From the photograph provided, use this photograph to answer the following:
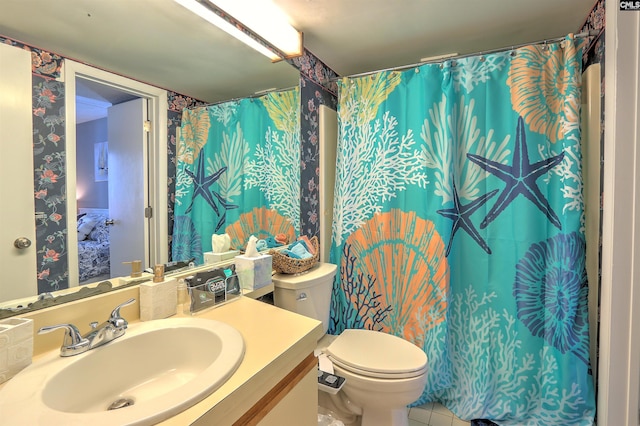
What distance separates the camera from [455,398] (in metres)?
1.69

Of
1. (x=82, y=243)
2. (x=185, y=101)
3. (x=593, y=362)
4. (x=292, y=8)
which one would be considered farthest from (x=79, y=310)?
(x=593, y=362)

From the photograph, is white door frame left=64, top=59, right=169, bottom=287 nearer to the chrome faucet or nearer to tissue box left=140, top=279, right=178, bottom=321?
tissue box left=140, top=279, right=178, bottom=321

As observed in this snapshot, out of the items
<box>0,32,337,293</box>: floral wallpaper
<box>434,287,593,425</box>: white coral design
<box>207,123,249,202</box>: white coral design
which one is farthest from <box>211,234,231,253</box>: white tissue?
<box>434,287,593,425</box>: white coral design

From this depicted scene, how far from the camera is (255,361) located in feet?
2.33

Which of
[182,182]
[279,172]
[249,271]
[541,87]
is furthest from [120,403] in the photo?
[541,87]

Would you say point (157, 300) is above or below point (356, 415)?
above

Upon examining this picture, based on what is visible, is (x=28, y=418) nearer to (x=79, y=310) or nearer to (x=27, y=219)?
(x=79, y=310)

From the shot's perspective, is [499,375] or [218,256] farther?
[499,375]

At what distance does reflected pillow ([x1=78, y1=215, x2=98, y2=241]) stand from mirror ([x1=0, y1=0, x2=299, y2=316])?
5 centimetres

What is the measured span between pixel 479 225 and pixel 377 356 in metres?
0.94

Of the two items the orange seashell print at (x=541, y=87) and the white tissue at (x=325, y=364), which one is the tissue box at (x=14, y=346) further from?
the orange seashell print at (x=541, y=87)

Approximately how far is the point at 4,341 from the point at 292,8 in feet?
5.17

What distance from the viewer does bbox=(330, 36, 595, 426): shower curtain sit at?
1.50 meters

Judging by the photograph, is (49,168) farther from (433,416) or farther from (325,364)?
(433,416)
